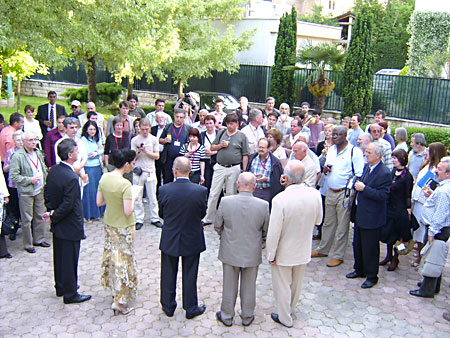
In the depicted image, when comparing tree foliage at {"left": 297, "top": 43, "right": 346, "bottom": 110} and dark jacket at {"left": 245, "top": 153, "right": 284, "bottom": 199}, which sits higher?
tree foliage at {"left": 297, "top": 43, "right": 346, "bottom": 110}

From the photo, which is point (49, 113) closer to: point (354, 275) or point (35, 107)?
point (354, 275)

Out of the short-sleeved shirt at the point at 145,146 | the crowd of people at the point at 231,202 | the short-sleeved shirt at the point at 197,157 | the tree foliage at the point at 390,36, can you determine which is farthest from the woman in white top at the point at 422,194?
the tree foliage at the point at 390,36

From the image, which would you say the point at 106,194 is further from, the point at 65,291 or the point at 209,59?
the point at 209,59

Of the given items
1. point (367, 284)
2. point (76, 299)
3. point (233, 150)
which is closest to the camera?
point (76, 299)

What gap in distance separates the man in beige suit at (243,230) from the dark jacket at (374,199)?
6.10 feet

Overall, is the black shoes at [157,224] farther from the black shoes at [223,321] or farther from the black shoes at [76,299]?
the black shoes at [223,321]

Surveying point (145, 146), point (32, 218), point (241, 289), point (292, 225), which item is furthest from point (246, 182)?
point (32, 218)

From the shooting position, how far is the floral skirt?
550cm

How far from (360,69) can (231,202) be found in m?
13.8

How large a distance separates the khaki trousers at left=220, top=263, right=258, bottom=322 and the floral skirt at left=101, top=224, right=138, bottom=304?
47.0 inches

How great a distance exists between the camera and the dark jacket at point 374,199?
20.4 ft

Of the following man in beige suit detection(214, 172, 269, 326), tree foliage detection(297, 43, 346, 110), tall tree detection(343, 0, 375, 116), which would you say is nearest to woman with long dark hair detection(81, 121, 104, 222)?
man in beige suit detection(214, 172, 269, 326)

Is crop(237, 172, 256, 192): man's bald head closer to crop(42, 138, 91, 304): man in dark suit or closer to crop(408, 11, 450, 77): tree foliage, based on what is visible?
crop(42, 138, 91, 304): man in dark suit

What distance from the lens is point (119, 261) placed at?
5523 mm
